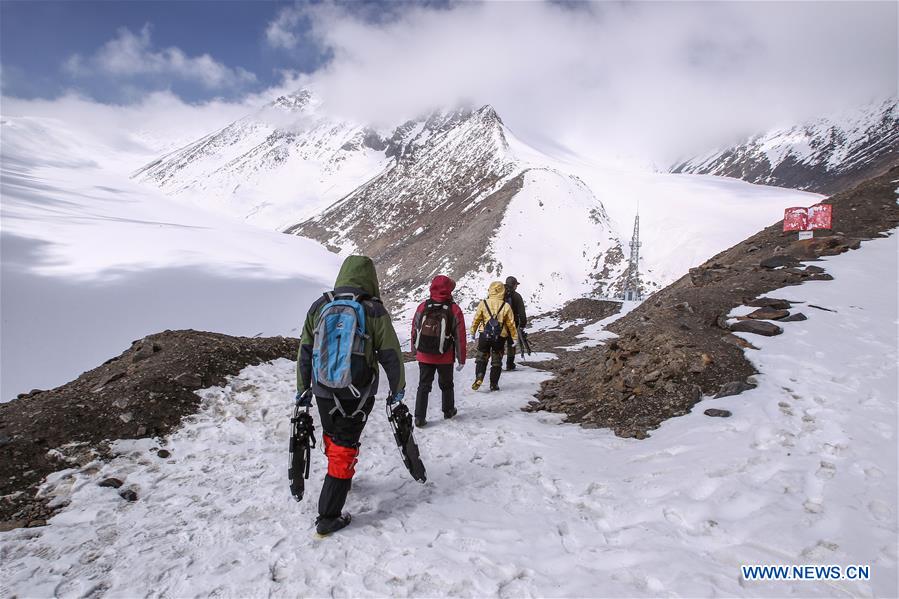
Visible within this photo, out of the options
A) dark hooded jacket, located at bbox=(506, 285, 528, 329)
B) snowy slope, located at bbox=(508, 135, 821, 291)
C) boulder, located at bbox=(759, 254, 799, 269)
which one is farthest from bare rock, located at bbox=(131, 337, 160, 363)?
snowy slope, located at bbox=(508, 135, 821, 291)

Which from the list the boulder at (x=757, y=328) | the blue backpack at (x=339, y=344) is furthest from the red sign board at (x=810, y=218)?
the blue backpack at (x=339, y=344)

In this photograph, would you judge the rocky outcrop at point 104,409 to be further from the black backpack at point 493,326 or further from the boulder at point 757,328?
the boulder at point 757,328

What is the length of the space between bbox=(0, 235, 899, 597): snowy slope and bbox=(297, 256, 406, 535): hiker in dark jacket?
44cm

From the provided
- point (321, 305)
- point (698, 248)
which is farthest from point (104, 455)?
point (698, 248)

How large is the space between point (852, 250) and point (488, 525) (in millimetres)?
17214

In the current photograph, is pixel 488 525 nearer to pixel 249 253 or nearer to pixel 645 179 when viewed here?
pixel 249 253

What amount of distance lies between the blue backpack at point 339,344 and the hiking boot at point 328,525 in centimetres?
117

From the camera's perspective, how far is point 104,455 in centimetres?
532

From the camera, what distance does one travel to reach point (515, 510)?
4.56 m

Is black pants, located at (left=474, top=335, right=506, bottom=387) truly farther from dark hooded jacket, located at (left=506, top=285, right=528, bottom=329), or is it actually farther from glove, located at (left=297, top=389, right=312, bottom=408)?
glove, located at (left=297, top=389, right=312, bottom=408)

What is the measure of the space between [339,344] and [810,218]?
1956cm

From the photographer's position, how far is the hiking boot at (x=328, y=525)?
13.2 feet

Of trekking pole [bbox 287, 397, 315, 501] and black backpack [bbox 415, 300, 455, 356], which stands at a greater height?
black backpack [bbox 415, 300, 455, 356]

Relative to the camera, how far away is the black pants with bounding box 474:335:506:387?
9.16 meters
